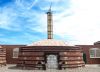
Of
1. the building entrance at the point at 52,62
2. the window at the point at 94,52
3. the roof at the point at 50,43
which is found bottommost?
the building entrance at the point at 52,62

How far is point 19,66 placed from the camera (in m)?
31.0

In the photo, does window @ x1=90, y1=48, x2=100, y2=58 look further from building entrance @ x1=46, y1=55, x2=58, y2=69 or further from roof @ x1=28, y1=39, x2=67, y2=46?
building entrance @ x1=46, y1=55, x2=58, y2=69

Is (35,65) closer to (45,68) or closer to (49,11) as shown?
(45,68)

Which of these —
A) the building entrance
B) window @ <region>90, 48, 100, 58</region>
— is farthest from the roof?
window @ <region>90, 48, 100, 58</region>

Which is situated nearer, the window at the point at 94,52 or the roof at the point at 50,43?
the roof at the point at 50,43

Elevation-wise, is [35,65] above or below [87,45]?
below

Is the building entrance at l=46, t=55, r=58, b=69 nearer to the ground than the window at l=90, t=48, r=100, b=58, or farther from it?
nearer to the ground

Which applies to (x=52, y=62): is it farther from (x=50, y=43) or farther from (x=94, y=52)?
(x=94, y=52)

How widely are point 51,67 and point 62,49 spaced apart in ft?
7.59

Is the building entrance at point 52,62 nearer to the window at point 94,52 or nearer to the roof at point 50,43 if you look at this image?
the roof at point 50,43

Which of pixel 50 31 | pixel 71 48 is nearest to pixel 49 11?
pixel 50 31

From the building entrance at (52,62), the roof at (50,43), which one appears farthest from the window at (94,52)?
the building entrance at (52,62)

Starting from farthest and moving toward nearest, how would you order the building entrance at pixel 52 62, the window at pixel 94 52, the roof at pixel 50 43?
the window at pixel 94 52 < the roof at pixel 50 43 < the building entrance at pixel 52 62

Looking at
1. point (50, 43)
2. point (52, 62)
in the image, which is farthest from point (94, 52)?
point (52, 62)
